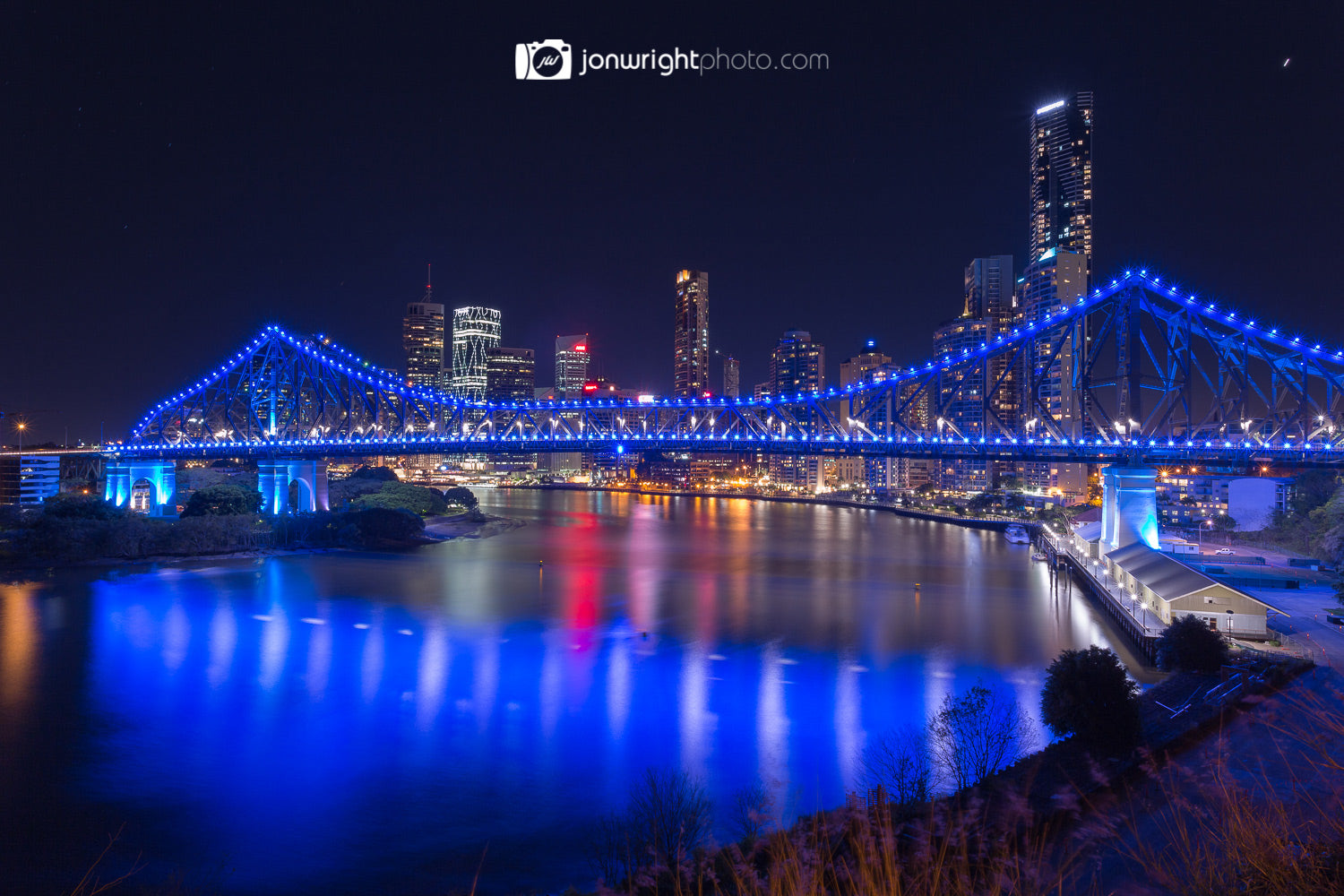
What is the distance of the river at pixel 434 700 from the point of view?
9.89m

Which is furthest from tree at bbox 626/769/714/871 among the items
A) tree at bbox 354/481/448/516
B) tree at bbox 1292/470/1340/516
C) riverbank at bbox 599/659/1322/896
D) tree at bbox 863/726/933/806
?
tree at bbox 354/481/448/516

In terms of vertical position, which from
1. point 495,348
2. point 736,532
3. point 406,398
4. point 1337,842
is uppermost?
point 495,348

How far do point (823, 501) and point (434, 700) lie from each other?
74828 mm

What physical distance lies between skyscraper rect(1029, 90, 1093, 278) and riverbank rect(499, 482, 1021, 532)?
196 ft

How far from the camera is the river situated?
9891mm

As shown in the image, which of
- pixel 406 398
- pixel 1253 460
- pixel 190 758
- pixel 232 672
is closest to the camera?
pixel 190 758

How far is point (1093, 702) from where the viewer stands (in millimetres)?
11023

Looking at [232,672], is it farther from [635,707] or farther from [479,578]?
[479,578]

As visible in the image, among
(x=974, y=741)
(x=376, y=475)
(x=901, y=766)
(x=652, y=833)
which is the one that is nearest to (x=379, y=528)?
(x=376, y=475)

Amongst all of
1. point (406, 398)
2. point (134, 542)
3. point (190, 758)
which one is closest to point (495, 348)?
point (406, 398)

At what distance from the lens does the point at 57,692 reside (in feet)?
51.4

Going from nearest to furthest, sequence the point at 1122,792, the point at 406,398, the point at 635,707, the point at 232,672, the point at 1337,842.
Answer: the point at 1337,842 < the point at 1122,792 < the point at 635,707 < the point at 232,672 < the point at 406,398

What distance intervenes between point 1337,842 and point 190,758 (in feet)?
47.4

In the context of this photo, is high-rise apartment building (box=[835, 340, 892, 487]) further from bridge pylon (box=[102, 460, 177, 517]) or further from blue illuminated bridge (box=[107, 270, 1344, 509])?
bridge pylon (box=[102, 460, 177, 517])
